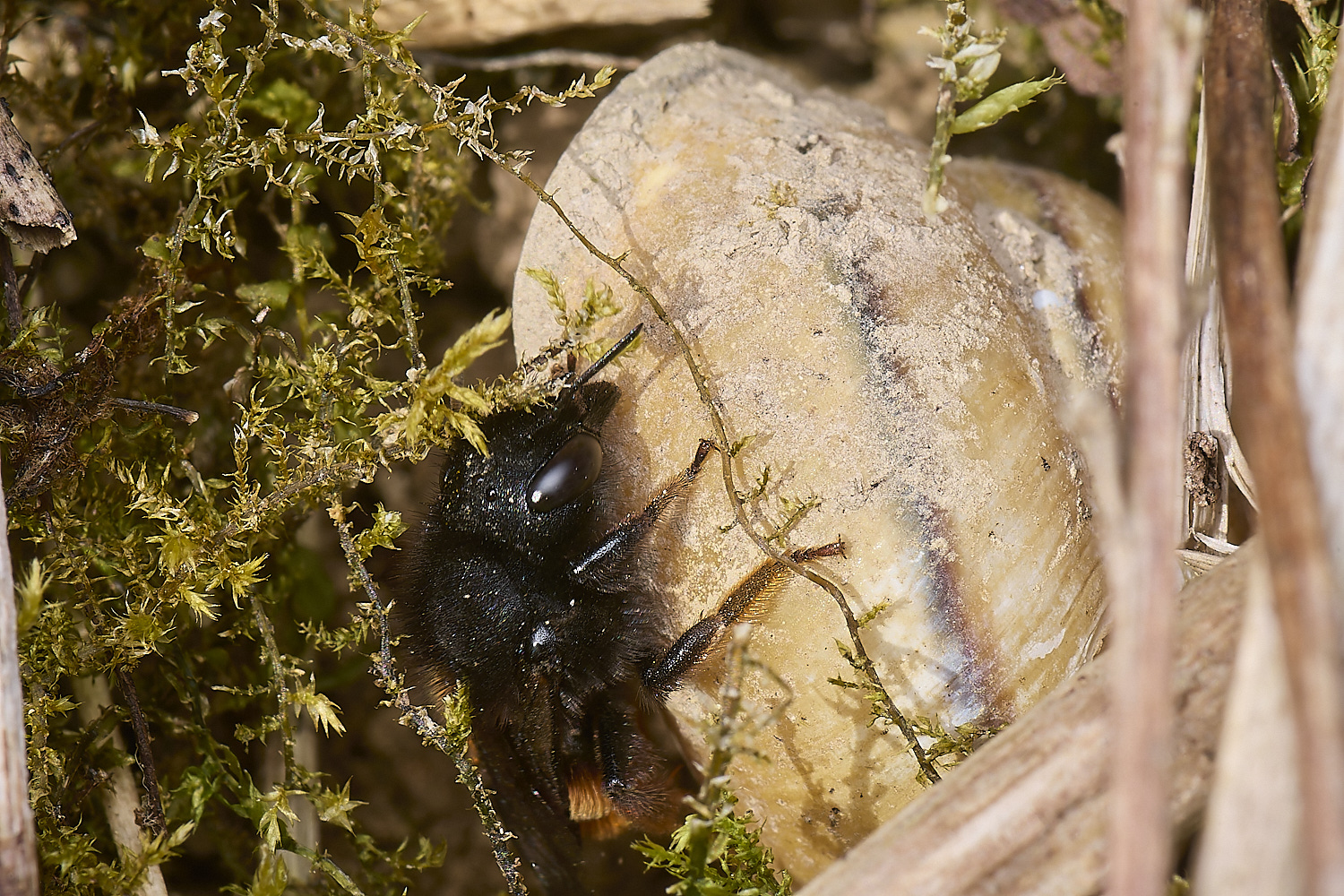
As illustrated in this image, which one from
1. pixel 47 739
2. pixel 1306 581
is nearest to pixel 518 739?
pixel 47 739

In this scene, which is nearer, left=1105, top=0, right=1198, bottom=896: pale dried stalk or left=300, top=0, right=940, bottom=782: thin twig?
left=1105, top=0, right=1198, bottom=896: pale dried stalk

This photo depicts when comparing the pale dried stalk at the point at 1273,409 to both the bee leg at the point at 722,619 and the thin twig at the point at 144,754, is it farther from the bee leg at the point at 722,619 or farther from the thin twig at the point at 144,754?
the thin twig at the point at 144,754

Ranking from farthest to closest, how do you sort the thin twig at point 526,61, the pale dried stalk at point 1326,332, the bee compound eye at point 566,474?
the thin twig at point 526,61, the bee compound eye at point 566,474, the pale dried stalk at point 1326,332

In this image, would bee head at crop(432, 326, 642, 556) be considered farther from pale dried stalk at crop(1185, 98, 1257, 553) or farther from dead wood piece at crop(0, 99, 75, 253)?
pale dried stalk at crop(1185, 98, 1257, 553)

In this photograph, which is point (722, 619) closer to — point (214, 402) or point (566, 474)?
point (566, 474)

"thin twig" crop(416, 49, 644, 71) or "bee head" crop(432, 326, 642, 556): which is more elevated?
"thin twig" crop(416, 49, 644, 71)

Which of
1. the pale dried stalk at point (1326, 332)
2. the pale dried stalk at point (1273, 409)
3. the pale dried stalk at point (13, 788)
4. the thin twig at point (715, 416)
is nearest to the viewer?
the pale dried stalk at point (1273, 409)

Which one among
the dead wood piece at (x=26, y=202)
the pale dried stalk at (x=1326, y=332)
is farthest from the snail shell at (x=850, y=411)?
the dead wood piece at (x=26, y=202)

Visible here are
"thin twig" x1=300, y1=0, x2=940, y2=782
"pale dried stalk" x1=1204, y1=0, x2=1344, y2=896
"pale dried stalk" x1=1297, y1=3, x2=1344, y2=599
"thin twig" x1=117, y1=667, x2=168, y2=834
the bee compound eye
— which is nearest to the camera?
"pale dried stalk" x1=1204, y1=0, x2=1344, y2=896

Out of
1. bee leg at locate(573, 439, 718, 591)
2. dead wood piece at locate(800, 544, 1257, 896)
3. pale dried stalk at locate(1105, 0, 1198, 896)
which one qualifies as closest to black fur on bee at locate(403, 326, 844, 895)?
bee leg at locate(573, 439, 718, 591)
